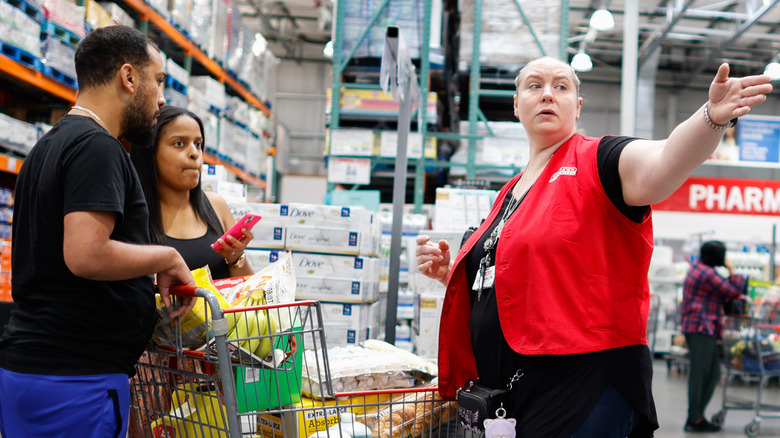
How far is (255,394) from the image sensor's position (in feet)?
5.95

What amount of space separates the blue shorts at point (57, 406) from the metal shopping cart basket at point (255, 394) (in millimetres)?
221

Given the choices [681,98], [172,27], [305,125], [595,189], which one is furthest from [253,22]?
[595,189]

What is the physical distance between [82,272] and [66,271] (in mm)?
90

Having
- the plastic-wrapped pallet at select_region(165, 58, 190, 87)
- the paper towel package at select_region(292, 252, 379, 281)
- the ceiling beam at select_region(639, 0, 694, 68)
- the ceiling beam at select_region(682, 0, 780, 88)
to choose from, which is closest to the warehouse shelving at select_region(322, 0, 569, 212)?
the plastic-wrapped pallet at select_region(165, 58, 190, 87)

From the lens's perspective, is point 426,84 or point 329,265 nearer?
point 329,265

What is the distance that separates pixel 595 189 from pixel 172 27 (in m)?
6.82

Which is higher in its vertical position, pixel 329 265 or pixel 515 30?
pixel 515 30

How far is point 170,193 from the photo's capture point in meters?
2.50

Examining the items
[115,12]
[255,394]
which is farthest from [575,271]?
[115,12]

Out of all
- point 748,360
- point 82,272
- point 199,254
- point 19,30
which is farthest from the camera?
point 748,360

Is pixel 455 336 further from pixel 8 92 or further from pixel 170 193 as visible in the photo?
pixel 8 92

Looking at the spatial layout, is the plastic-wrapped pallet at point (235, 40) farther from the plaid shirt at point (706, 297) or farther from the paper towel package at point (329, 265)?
the plaid shirt at point (706, 297)

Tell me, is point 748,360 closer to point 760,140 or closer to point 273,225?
point 273,225

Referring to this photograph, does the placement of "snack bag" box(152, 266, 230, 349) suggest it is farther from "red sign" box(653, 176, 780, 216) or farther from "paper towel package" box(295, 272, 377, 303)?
"red sign" box(653, 176, 780, 216)
